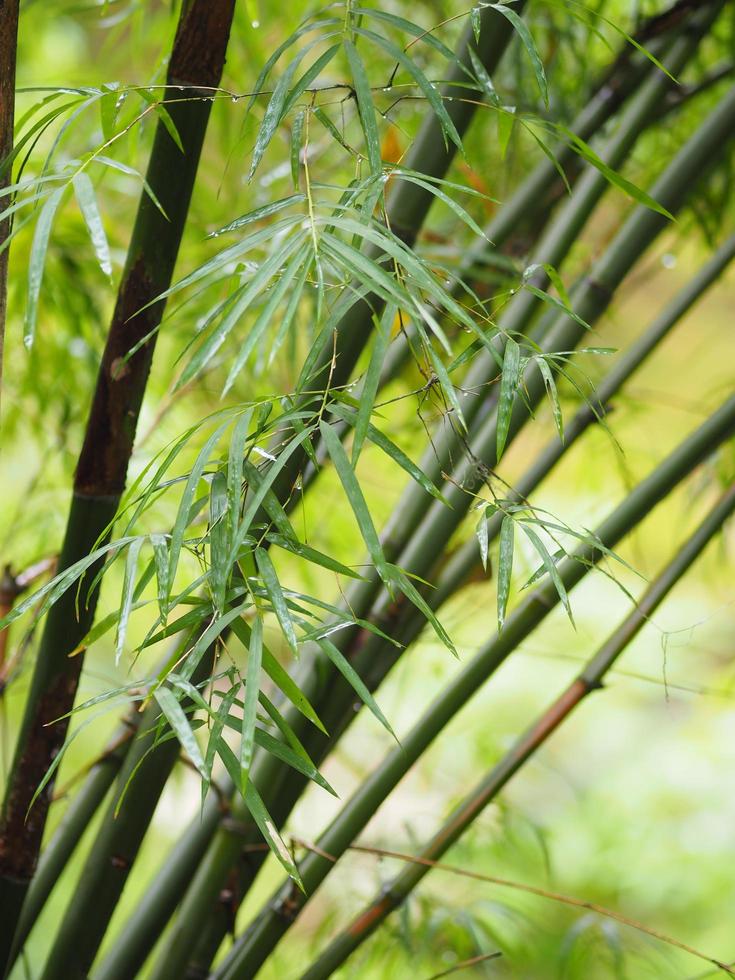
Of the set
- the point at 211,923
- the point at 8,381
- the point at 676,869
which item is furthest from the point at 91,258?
the point at 676,869

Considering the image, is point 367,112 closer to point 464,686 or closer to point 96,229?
point 96,229

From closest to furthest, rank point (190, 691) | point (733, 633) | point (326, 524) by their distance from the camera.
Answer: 1. point (190, 691)
2. point (326, 524)
3. point (733, 633)

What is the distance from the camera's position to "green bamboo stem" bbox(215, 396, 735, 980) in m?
0.49

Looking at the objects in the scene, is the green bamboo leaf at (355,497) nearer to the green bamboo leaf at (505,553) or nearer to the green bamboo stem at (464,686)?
the green bamboo leaf at (505,553)

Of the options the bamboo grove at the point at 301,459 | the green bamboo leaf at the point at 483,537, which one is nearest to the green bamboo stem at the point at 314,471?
the bamboo grove at the point at 301,459

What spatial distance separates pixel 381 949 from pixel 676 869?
0.92 metres

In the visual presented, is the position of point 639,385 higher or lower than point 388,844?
higher

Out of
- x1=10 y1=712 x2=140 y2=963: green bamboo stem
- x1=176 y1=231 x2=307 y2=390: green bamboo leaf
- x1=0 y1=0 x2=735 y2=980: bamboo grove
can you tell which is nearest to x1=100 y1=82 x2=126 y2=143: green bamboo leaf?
x1=0 y1=0 x2=735 y2=980: bamboo grove

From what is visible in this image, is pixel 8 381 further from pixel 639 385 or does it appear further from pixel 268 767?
pixel 639 385

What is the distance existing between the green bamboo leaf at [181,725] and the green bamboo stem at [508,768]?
269 millimetres

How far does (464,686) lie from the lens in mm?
508

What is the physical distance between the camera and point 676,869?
4.86 feet

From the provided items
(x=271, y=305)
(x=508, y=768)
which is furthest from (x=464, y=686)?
(x=271, y=305)

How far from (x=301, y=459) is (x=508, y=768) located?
0.26m
